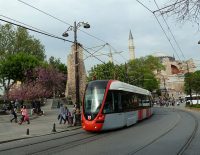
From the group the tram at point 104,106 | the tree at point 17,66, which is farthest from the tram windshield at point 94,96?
the tree at point 17,66

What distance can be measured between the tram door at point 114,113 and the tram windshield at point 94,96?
0.44 m

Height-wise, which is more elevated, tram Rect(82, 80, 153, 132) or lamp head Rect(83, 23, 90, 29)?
lamp head Rect(83, 23, 90, 29)

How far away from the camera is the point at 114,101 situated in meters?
22.7

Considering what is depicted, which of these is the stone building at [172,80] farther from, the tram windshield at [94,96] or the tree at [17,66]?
the tram windshield at [94,96]

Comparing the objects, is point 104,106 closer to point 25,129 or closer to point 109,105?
point 109,105

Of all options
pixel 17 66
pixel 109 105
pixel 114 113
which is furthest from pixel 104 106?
pixel 17 66

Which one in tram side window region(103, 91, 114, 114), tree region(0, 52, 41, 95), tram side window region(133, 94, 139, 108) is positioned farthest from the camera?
tree region(0, 52, 41, 95)

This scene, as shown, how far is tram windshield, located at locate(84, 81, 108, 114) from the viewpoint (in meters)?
21.7

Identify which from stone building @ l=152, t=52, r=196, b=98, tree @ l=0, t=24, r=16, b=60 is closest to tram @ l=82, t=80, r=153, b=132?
tree @ l=0, t=24, r=16, b=60

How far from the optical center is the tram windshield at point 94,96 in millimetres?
21672

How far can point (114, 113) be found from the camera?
73.5 ft

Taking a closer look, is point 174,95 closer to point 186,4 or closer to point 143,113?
point 143,113

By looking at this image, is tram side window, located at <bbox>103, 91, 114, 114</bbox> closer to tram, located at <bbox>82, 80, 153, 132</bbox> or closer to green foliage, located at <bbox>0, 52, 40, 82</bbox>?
tram, located at <bbox>82, 80, 153, 132</bbox>

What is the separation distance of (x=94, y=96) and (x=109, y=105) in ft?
3.08
